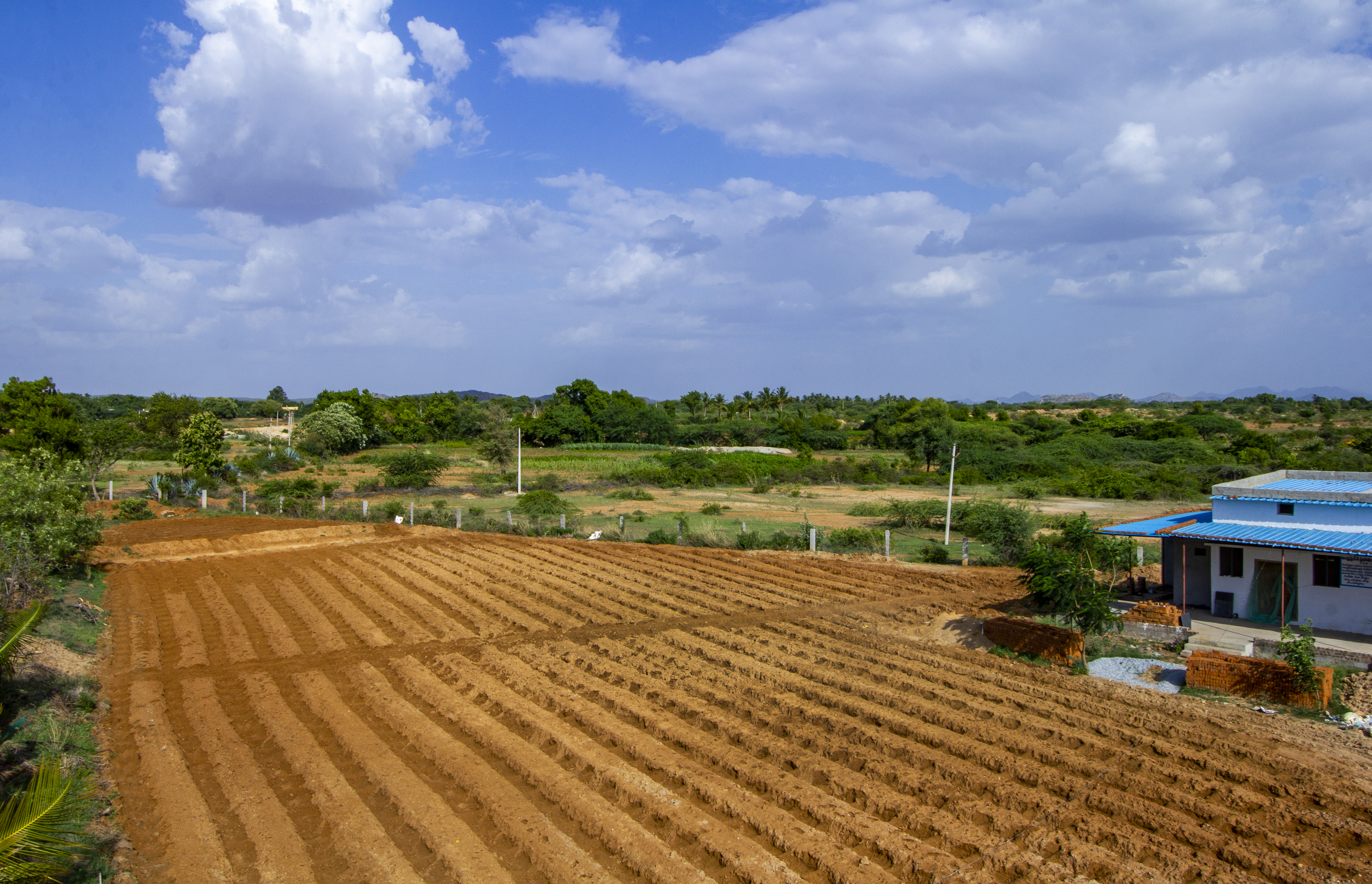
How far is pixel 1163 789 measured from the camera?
25.6ft

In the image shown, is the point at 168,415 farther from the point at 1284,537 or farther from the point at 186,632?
the point at 1284,537

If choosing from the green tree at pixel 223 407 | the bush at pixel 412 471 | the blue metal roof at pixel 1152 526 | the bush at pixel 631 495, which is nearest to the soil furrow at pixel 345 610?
the blue metal roof at pixel 1152 526

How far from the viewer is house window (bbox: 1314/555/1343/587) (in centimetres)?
1295

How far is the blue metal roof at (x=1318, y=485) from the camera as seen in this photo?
15016mm

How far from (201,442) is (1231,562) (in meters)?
38.3

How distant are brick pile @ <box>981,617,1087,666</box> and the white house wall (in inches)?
142

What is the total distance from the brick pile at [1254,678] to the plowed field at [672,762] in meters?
1.11

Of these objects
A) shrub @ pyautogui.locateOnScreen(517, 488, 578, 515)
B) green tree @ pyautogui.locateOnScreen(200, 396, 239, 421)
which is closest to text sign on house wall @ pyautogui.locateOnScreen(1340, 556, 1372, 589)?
shrub @ pyautogui.locateOnScreen(517, 488, 578, 515)

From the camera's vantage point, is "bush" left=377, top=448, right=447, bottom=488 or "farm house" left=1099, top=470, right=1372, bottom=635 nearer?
"farm house" left=1099, top=470, right=1372, bottom=635

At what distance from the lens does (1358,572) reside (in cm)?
1280

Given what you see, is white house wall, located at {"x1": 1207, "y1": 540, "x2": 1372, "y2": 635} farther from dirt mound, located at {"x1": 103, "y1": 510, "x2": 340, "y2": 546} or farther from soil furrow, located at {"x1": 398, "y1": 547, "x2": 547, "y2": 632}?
dirt mound, located at {"x1": 103, "y1": 510, "x2": 340, "y2": 546}

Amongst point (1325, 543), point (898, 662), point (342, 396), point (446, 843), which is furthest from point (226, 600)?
point (342, 396)

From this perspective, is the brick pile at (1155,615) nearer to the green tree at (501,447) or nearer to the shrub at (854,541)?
the shrub at (854,541)

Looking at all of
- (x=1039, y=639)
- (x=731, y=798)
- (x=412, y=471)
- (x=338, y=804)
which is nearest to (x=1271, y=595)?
(x=1039, y=639)
